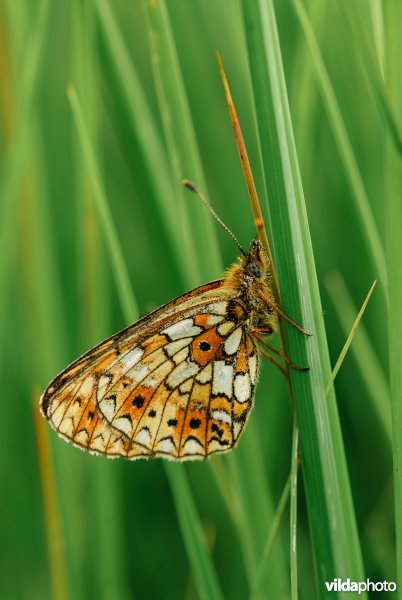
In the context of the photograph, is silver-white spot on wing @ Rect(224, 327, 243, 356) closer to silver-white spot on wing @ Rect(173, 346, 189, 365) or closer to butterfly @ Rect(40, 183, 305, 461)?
butterfly @ Rect(40, 183, 305, 461)

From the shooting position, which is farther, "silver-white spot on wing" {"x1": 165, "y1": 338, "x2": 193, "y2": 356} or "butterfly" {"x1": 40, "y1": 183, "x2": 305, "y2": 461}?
"silver-white spot on wing" {"x1": 165, "y1": 338, "x2": 193, "y2": 356}

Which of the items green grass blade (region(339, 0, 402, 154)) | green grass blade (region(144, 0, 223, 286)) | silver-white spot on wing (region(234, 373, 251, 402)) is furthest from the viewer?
silver-white spot on wing (region(234, 373, 251, 402))

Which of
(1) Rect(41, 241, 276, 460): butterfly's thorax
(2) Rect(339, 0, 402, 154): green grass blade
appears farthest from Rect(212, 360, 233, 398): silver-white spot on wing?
(2) Rect(339, 0, 402, 154): green grass blade

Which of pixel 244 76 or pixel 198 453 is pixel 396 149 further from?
pixel 244 76

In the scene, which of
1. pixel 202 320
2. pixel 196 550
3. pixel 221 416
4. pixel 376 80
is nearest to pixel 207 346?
pixel 202 320

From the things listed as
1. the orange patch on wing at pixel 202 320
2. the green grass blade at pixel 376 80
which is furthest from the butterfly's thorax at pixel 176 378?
the green grass blade at pixel 376 80

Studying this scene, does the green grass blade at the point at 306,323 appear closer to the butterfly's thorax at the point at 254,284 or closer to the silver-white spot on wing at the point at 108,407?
the butterfly's thorax at the point at 254,284

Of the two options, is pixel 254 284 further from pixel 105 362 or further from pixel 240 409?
pixel 105 362
